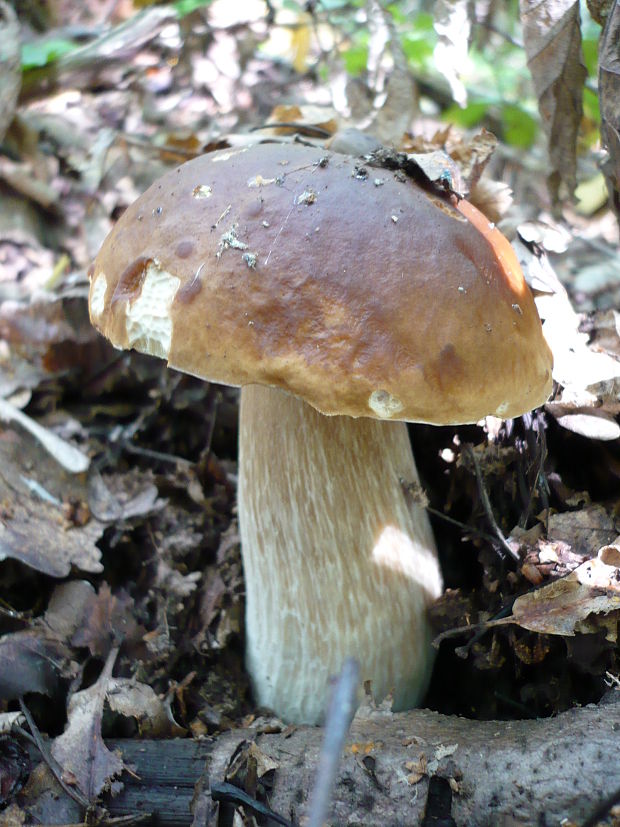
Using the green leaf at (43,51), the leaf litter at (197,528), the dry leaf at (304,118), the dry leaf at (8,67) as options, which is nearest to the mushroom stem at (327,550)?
the leaf litter at (197,528)

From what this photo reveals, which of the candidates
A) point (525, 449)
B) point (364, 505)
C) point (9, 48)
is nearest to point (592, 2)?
point (525, 449)

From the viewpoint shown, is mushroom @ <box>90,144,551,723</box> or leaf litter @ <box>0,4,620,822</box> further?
leaf litter @ <box>0,4,620,822</box>

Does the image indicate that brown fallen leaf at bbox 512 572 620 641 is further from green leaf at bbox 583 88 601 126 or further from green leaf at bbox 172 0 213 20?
green leaf at bbox 172 0 213 20

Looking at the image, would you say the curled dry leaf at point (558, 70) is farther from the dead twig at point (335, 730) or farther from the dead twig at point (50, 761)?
the dead twig at point (50, 761)

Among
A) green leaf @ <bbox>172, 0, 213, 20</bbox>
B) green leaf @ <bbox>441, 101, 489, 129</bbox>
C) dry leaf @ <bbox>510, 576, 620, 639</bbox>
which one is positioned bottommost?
green leaf @ <bbox>441, 101, 489, 129</bbox>

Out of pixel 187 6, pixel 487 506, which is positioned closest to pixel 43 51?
pixel 187 6

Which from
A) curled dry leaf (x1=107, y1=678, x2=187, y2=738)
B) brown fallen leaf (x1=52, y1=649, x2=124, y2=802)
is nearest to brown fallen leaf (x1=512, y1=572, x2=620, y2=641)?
curled dry leaf (x1=107, y1=678, x2=187, y2=738)

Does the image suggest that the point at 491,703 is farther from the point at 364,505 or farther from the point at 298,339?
the point at 298,339
